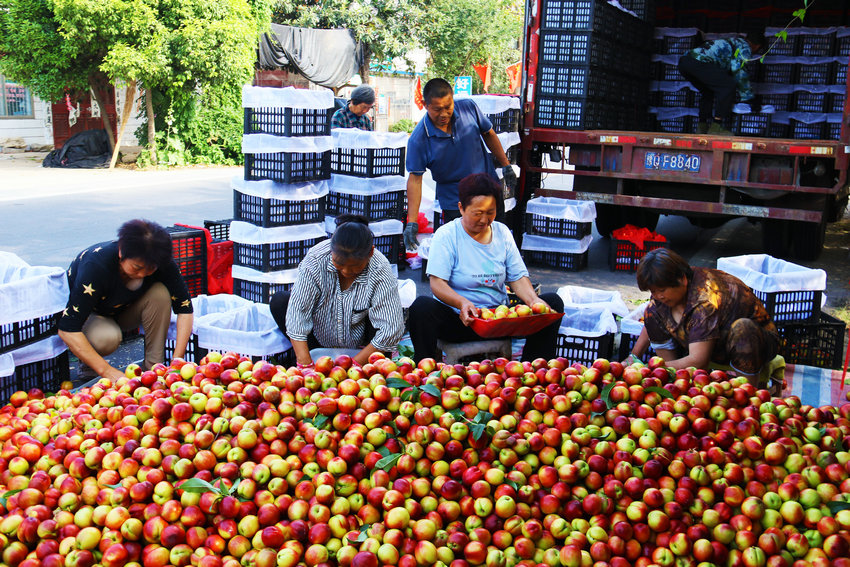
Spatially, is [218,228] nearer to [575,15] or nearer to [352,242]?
[352,242]

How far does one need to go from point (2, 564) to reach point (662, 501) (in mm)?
1940

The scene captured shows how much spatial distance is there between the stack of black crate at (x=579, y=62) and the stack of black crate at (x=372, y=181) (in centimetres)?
226

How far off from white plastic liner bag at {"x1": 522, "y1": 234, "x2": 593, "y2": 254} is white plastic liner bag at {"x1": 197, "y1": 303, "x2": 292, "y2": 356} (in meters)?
4.43

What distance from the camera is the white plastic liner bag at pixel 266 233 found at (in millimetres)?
5980

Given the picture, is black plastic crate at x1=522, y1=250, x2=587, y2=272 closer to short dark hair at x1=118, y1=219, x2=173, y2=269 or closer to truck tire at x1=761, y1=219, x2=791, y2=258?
truck tire at x1=761, y1=219, x2=791, y2=258

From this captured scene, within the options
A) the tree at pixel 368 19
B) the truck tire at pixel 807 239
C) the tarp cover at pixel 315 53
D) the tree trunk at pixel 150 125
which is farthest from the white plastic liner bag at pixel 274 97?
the tree at pixel 368 19

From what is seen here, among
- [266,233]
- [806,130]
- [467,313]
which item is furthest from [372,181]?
[806,130]

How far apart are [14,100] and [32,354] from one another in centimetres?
2049

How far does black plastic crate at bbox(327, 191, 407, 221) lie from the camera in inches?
277

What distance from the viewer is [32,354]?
13.2ft

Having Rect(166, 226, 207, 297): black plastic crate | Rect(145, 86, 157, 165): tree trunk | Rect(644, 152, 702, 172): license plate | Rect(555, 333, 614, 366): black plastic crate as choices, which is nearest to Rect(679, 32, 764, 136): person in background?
Rect(644, 152, 702, 172): license plate

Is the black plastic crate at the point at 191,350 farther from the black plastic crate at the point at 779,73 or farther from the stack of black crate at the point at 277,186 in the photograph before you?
the black plastic crate at the point at 779,73

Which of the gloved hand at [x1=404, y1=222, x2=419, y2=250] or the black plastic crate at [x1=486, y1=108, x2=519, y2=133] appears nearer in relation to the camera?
the gloved hand at [x1=404, y1=222, x2=419, y2=250]

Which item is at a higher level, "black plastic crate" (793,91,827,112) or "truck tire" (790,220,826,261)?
"black plastic crate" (793,91,827,112)
